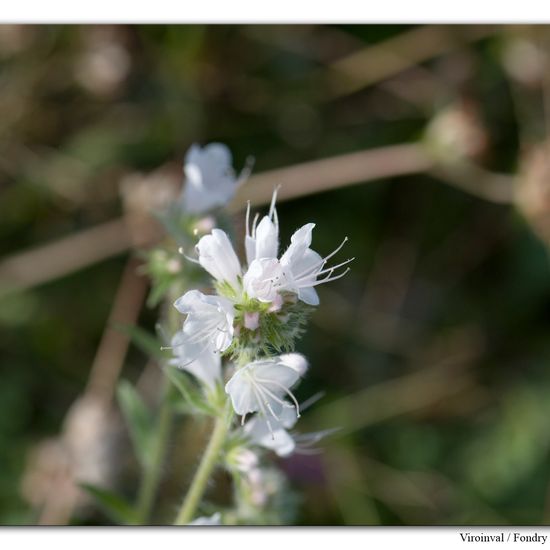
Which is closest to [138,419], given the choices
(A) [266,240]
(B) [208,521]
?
(B) [208,521]

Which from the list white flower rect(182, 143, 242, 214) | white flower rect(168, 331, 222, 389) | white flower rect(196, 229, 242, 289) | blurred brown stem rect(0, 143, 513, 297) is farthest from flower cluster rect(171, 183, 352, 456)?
blurred brown stem rect(0, 143, 513, 297)

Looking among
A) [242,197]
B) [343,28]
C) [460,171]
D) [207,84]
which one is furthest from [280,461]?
[343,28]

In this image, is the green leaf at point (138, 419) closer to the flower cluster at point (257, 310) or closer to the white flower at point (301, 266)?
the flower cluster at point (257, 310)

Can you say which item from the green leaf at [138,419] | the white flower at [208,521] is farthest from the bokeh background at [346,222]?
the white flower at [208,521]

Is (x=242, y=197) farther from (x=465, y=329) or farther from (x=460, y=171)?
(x=465, y=329)

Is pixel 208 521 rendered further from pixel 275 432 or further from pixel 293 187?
pixel 293 187

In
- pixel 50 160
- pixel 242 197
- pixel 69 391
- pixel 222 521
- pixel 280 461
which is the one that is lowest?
pixel 222 521
